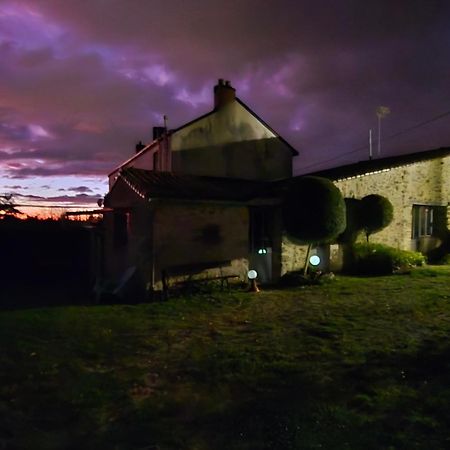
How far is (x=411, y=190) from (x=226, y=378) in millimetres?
16575

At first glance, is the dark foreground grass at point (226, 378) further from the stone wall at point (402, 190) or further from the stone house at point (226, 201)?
the stone wall at point (402, 190)

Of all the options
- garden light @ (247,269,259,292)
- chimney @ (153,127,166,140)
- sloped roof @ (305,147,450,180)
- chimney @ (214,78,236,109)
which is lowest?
garden light @ (247,269,259,292)

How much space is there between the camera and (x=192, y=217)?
12484 mm

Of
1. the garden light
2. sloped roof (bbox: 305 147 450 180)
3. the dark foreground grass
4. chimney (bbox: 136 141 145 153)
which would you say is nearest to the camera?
the dark foreground grass

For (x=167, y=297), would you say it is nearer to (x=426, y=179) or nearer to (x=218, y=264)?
(x=218, y=264)

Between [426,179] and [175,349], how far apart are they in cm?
1732

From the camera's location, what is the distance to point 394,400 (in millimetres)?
4883

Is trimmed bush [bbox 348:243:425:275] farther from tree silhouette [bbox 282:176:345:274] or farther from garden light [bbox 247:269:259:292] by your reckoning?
garden light [bbox 247:269:259:292]

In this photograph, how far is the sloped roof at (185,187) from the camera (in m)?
12.0

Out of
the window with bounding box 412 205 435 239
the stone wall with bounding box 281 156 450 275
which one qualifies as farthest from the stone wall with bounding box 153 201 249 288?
the window with bounding box 412 205 435 239

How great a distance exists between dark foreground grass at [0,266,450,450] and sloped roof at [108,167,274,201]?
3.63 m

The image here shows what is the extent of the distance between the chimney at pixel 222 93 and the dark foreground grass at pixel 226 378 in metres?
11.9

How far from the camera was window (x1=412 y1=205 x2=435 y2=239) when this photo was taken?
19562 mm

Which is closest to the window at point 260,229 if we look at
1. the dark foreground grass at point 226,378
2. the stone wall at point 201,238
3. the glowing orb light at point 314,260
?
the stone wall at point 201,238
